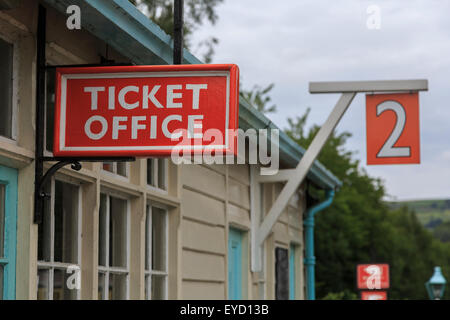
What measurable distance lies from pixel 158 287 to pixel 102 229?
1288mm

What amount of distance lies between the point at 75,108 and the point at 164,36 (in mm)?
1029

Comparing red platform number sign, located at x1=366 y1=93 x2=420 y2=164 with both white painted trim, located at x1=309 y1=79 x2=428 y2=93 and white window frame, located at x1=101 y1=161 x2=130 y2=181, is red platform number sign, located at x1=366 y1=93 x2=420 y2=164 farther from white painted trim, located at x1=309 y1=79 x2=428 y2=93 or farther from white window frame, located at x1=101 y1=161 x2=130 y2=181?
white window frame, located at x1=101 y1=161 x2=130 y2=181

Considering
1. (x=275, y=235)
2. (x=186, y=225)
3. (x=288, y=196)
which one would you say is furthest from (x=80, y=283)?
(x=275, y=235)

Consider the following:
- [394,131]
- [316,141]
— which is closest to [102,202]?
[394,131]

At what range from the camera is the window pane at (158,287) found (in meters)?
6.81

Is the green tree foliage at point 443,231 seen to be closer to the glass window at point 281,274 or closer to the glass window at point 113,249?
the glass window at point 281,274

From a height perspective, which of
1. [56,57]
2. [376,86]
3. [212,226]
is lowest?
[212,226]

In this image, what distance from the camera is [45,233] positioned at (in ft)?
16.3

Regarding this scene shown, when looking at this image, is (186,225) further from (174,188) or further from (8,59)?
(8,59)

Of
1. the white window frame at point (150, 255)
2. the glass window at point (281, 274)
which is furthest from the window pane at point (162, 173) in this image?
the glass window at point (281, 274)

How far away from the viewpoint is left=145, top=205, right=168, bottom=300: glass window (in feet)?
Result: 21.7

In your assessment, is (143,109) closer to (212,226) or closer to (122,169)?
(122,169)

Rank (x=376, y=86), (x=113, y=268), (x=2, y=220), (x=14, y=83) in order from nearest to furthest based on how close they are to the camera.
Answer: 1. (x=2, y=220)
2. (x=14, y=83)
3. (x=113, y=268)
4. (x=376, y=86)

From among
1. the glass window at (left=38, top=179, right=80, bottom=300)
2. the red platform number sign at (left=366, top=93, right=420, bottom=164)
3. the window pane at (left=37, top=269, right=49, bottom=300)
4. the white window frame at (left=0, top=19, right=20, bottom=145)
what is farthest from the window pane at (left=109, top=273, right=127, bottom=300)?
the red platform number sign at (left=366, top=93, right=420, bottom=164)
